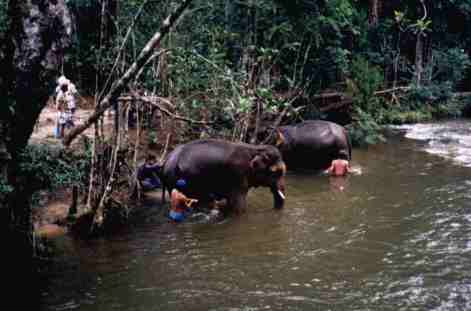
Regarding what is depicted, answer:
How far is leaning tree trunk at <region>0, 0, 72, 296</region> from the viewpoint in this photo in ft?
20.4

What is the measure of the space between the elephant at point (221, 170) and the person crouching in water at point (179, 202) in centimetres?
9

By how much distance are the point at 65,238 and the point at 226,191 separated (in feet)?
9.17

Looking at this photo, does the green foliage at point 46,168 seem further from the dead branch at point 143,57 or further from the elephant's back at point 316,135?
the elephant's back at point 316,135

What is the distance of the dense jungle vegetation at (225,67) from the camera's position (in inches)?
251

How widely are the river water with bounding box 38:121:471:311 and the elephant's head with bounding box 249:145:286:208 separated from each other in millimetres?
380

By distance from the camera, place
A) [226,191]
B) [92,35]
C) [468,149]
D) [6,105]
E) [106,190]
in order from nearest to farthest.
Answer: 1. [6,105]
2. [106,190]
3. [226,191]
4. [468,149]
5. [92,35]

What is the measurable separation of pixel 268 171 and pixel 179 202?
167 cm

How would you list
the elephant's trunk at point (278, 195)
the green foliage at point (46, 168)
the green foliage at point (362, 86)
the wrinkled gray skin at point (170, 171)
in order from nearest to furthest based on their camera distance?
the green foliage at point (46, 168)
the wrinkled gray skin at point (170, 171)
the elephant's trunk at point (278, 195)
the green foliage at point (362, 86)

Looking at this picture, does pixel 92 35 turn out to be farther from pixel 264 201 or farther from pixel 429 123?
pixel 429 123

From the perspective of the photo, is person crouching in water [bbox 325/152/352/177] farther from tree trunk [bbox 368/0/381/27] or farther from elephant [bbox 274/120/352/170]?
tree trunk [bbox 368/0/381/27]

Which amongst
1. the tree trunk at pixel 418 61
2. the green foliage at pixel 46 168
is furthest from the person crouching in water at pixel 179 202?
the tree trunk at pixel 418 61

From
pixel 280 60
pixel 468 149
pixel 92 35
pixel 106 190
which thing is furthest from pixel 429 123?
pixel 106 190

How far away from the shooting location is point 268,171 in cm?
994

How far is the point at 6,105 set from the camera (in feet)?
20.5
